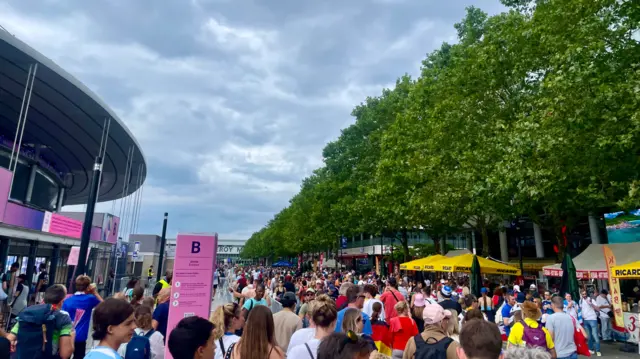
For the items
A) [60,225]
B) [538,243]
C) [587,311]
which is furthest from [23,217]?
[538,243]

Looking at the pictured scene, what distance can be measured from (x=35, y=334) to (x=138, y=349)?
1249 mm

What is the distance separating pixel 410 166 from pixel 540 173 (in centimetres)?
896

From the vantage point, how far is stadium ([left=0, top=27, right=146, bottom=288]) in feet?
53.4

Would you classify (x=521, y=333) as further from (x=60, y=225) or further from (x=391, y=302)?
(x=60, y=225)

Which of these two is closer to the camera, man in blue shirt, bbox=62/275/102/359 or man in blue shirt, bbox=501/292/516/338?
man in blue shirt, bbox=62/275/102/359

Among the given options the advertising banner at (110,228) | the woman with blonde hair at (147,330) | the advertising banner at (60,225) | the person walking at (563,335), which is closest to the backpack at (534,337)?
the person walking at (563,335)

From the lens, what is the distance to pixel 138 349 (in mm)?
4172

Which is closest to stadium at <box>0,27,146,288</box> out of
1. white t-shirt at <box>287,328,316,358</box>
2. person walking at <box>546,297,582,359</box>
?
white t-shirt at <box>287,328,316,358</box>

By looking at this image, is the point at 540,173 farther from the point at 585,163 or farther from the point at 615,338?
the point at 615,338

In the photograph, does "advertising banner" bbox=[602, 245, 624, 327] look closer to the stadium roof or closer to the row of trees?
the row of trees

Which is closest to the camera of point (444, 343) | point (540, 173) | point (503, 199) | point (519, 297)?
point (444, 343)

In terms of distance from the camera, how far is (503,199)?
16.1 m

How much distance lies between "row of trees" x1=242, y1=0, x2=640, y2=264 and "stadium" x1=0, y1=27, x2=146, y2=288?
1394cm

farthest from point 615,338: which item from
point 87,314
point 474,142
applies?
point 87,314
